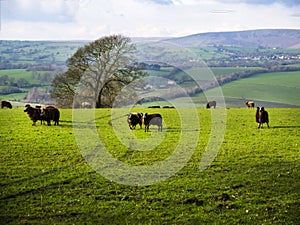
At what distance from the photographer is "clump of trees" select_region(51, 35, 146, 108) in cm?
4369

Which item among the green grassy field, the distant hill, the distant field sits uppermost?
the distant hill

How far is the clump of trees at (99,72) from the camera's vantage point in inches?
1720

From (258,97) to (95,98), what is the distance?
33.4 m

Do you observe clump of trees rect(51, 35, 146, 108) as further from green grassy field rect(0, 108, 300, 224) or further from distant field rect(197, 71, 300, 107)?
green grassy field rect(0, 108, 300, 224)

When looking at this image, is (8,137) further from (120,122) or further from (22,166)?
(120,122)

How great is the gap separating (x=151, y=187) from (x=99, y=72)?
3121 cm

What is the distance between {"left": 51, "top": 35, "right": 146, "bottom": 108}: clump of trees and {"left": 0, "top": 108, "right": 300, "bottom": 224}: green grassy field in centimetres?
2254

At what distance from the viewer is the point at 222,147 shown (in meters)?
20.0

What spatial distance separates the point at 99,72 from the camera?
142 ft

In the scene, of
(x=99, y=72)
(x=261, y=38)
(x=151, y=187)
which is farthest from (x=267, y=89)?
(x=261, y=38)

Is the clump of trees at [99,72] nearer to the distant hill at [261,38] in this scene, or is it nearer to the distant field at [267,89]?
the distant field at [267,89]

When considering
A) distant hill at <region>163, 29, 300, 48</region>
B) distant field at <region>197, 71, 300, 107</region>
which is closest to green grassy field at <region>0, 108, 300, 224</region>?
distant field at <region>197, 71, 300, 107</region>

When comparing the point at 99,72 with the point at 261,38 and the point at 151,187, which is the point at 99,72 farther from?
Answer: the point at 261,38

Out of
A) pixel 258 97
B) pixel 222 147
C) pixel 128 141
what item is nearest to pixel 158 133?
pixel 128 141
